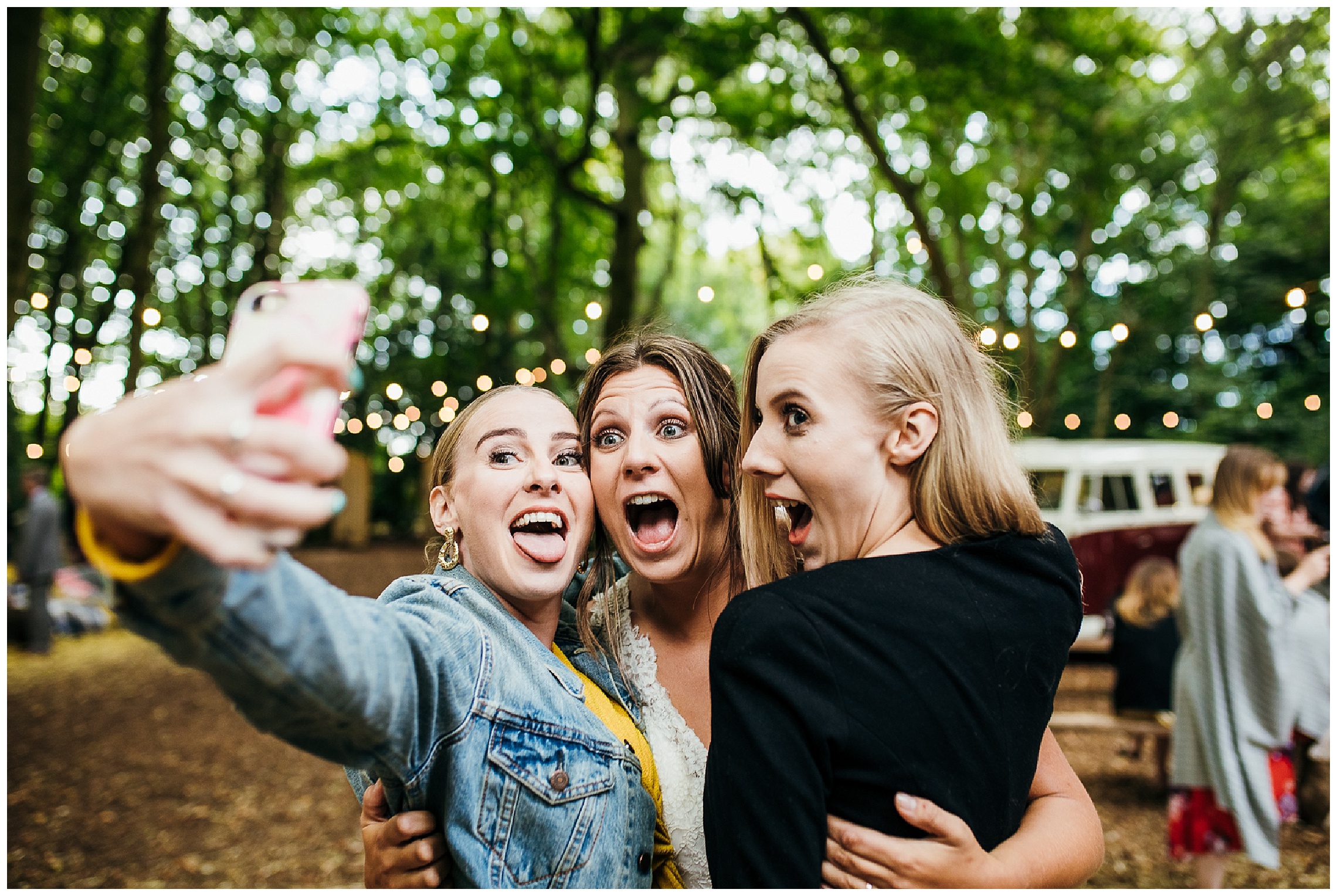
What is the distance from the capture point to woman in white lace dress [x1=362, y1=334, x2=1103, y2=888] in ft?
5.13

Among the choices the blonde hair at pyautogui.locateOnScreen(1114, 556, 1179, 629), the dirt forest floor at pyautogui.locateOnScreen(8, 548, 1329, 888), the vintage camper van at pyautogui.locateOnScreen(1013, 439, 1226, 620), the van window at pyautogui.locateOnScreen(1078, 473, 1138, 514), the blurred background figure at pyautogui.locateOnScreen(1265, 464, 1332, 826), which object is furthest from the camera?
the van window at pyautogui.locateOnScreen(1078, 473, 1138, 514)

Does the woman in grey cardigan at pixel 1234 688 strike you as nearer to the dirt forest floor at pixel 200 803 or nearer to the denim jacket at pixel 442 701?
the dirt forest floor at pixel 200 803

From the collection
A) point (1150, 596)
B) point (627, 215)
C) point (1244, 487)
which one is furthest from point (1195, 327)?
point (1244, 487)

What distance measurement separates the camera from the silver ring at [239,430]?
775mm

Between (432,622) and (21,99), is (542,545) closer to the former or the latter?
(432,622)

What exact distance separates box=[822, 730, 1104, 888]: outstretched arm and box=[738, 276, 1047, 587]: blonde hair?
50 cm

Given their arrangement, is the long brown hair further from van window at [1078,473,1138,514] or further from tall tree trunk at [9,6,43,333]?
van window at [1078,473,1138,514]

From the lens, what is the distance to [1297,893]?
4559 mm

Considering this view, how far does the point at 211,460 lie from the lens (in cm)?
78

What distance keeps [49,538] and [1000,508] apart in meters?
13.8

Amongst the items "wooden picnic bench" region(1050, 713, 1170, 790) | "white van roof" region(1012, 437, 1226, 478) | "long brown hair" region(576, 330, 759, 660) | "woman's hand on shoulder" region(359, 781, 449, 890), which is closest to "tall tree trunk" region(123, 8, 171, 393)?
"long brown hair" region(576, 330, 759, 660)

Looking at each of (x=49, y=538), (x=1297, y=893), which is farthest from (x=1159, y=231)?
(x=49, y=538)

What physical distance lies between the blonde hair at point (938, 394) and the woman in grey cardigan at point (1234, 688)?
4.00 m

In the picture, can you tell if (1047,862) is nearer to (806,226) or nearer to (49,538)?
(49,538)
